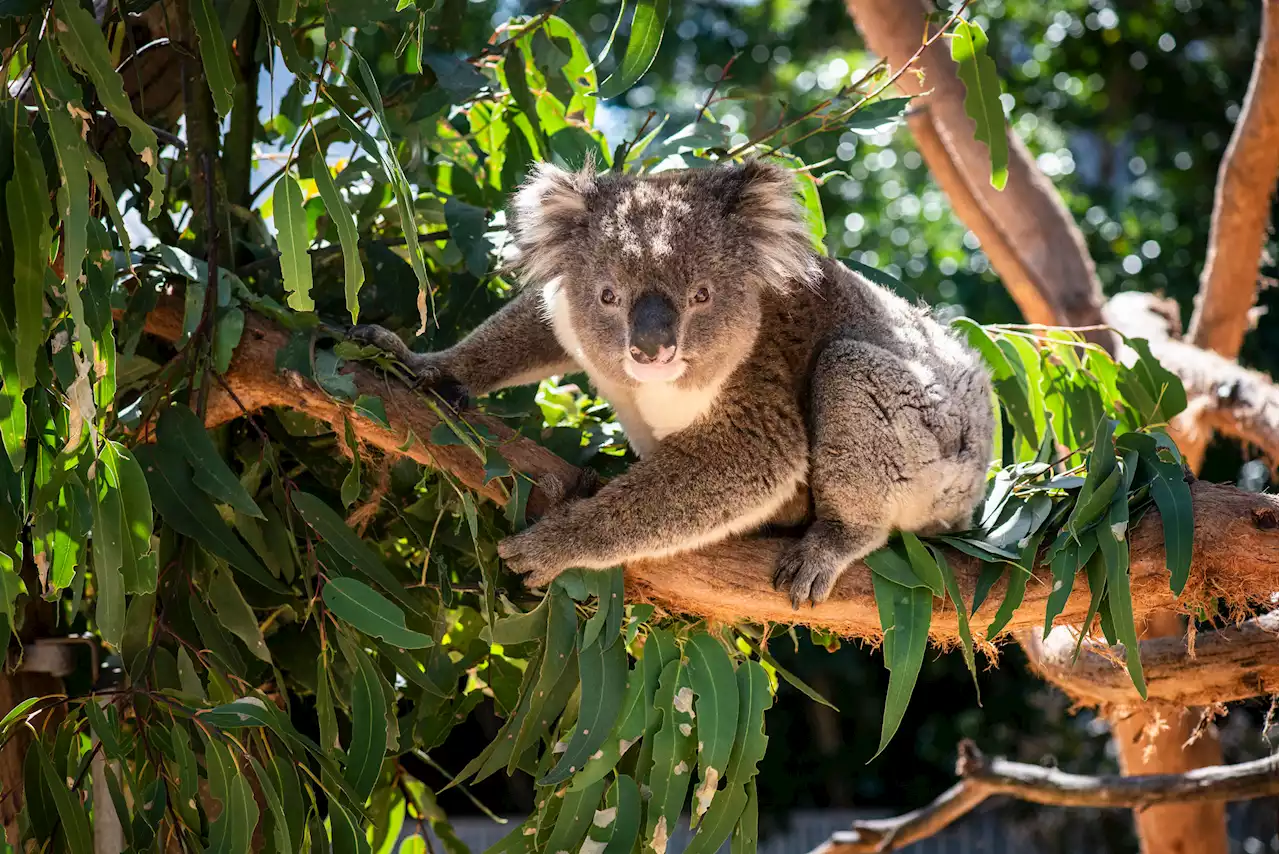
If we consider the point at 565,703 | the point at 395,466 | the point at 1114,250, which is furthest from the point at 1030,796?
the point at 1114,250

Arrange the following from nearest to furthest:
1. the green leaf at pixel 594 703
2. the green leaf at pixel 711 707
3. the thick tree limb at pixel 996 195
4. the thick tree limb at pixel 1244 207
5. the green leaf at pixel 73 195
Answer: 1. the green leaf at pixel 73 195
2. the green leaf at pixel 594 703
3. the green leaf at pixel 711 707
4. the thick tree limb at pixel 1244 207
5. the thick tree limb at pixel 996 195

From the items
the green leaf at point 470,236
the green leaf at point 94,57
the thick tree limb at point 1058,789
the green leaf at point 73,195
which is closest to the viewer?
the green leaf at point 73,195

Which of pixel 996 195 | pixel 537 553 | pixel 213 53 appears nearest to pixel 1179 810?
pixel 996 195

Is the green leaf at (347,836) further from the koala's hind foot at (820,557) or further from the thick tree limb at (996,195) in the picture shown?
the thick tree limb at (996,195)

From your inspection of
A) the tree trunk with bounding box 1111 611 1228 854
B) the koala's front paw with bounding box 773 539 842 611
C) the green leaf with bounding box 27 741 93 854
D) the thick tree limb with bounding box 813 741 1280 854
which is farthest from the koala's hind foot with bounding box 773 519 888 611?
the tree trunk with bounding box 1111 611 1228 854

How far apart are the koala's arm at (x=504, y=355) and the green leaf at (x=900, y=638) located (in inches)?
34.5

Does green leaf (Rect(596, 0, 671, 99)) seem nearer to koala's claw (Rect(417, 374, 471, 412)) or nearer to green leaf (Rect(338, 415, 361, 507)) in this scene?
koala's claw (Rect(417, 374, 471, 412))

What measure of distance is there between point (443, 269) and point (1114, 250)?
17.6ft

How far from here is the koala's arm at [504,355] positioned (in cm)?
275

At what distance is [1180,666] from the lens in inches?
124

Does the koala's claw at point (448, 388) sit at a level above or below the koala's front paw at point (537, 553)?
above

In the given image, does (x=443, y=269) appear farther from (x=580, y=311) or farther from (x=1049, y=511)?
(x=1049, y=511)

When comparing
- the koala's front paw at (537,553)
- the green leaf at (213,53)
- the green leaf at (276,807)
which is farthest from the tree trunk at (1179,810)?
the green leaf at (213,53)

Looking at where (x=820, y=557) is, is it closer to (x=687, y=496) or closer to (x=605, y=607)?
(x=687, y=496)
